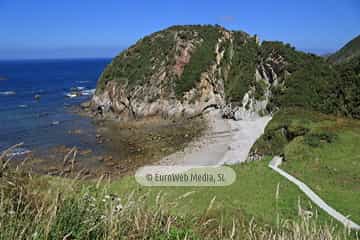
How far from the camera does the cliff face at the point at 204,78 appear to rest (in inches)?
1981

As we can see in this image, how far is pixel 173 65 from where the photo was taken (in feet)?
193

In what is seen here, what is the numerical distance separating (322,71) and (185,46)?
22.8 m

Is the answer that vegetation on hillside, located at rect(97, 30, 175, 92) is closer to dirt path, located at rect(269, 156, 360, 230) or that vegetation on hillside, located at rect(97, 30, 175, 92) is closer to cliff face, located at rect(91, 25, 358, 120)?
cliff face, located at rect(91, 25, 358, 120)

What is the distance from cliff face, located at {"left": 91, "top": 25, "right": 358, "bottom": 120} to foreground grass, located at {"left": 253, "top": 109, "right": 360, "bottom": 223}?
1755 cm

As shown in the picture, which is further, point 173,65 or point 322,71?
point 173,65

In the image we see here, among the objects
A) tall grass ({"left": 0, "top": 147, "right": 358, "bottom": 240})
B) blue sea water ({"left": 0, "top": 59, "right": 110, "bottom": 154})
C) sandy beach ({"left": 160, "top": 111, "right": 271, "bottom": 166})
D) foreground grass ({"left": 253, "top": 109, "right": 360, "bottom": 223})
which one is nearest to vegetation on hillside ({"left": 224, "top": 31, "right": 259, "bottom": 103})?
sandy beach ({"left": 160, "top": 111, "right": 271, "bottom": 166})

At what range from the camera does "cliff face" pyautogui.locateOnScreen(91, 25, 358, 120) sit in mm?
50312

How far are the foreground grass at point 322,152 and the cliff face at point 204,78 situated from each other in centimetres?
1755

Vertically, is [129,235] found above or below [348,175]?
above

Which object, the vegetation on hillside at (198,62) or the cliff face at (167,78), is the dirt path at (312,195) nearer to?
the cliff face at (167,78)

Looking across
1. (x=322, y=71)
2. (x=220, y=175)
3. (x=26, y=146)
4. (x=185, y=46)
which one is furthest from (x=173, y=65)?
(x=220, y=175)

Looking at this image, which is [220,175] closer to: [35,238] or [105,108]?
[35,238]

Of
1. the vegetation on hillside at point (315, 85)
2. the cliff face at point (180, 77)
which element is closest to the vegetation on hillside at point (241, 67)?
the cliff face at point (180, 77)

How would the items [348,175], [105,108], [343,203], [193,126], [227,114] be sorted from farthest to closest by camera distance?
[105,108], [227,114], [193,126], [348,175], [343,203]
